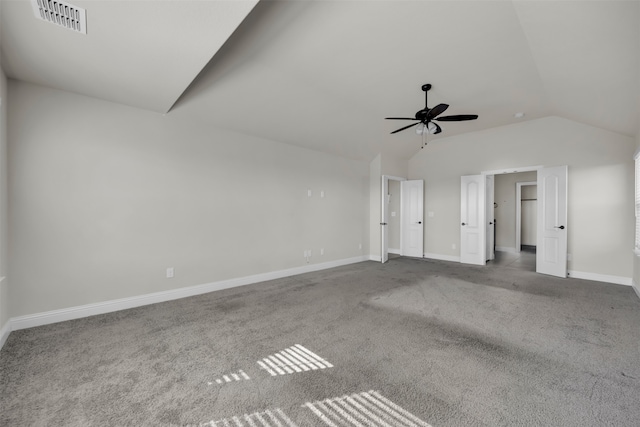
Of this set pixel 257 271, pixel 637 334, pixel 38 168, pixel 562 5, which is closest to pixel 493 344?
pixel 637 334

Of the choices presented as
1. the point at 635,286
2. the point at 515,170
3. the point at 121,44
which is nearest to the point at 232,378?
the point at 121,44

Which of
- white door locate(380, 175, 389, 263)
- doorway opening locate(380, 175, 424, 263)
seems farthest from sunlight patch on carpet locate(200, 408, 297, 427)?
doorway opening locate(380, 175, 424, 263)

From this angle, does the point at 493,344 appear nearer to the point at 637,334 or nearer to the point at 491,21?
the point at 637,334

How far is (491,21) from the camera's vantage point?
264 cm

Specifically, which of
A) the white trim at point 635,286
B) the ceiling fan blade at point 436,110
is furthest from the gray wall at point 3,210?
the white trim at point 635,286

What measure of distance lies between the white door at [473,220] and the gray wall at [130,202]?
4.05 m

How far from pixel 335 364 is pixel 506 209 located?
8255mm

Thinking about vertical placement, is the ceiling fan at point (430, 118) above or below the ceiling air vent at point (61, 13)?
below

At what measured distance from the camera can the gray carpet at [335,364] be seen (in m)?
1.65

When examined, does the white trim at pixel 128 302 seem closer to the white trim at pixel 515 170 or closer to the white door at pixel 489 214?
the white trim at pixel 515 170

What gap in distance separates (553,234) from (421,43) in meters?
4.57

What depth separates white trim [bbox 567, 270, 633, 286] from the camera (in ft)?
14.7

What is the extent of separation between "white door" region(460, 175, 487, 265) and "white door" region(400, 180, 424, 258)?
1.01 m

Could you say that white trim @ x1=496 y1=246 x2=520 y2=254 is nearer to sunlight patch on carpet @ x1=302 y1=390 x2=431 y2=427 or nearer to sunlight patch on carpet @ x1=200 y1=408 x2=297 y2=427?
sunlight patch on carpet @ x1=302 y1=390 x2=431 y2=427
